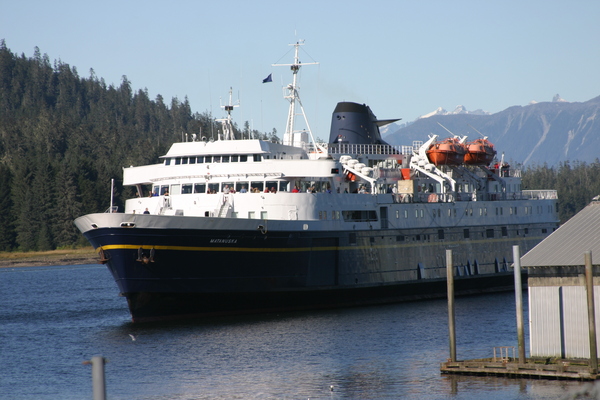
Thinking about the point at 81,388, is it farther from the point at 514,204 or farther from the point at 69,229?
the point at 69,229

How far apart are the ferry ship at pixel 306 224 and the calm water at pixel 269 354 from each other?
1.58m

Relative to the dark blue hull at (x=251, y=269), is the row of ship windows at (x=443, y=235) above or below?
above

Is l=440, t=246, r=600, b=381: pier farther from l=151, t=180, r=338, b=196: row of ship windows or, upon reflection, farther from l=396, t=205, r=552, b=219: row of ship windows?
l=396, t=205, r=552, b=219: row of ship windows

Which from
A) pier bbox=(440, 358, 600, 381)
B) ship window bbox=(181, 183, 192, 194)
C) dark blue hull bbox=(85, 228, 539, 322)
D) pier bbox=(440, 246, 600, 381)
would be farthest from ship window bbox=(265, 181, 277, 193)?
pier bbox=(440, 358, 600, 381)

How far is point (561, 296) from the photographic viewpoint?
2353cm

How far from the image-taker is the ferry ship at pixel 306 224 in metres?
36.5

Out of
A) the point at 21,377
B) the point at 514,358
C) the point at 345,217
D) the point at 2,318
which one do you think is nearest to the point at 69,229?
the point at 2,318

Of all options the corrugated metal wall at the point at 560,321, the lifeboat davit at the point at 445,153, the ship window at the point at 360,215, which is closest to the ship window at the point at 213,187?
the ship window at the point at 360,215

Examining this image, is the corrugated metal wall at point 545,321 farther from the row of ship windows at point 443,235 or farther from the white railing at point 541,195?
the white railing at point 541,195

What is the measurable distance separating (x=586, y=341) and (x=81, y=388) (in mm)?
14951

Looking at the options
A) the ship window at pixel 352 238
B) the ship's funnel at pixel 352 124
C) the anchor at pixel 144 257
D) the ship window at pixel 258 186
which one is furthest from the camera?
the ship's funnel at pixel 352 124

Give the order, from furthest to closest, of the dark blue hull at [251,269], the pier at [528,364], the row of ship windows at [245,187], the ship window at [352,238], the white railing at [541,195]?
the white railing at [541,195] → the ship window at [352,238] → the row of ship windows at [245,187] → the dark blue hull at [251,269] → the pier at [528,364]

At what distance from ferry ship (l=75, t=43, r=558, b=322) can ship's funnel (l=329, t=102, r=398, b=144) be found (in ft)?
0.28

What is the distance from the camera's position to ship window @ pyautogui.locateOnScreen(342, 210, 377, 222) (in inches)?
1713
